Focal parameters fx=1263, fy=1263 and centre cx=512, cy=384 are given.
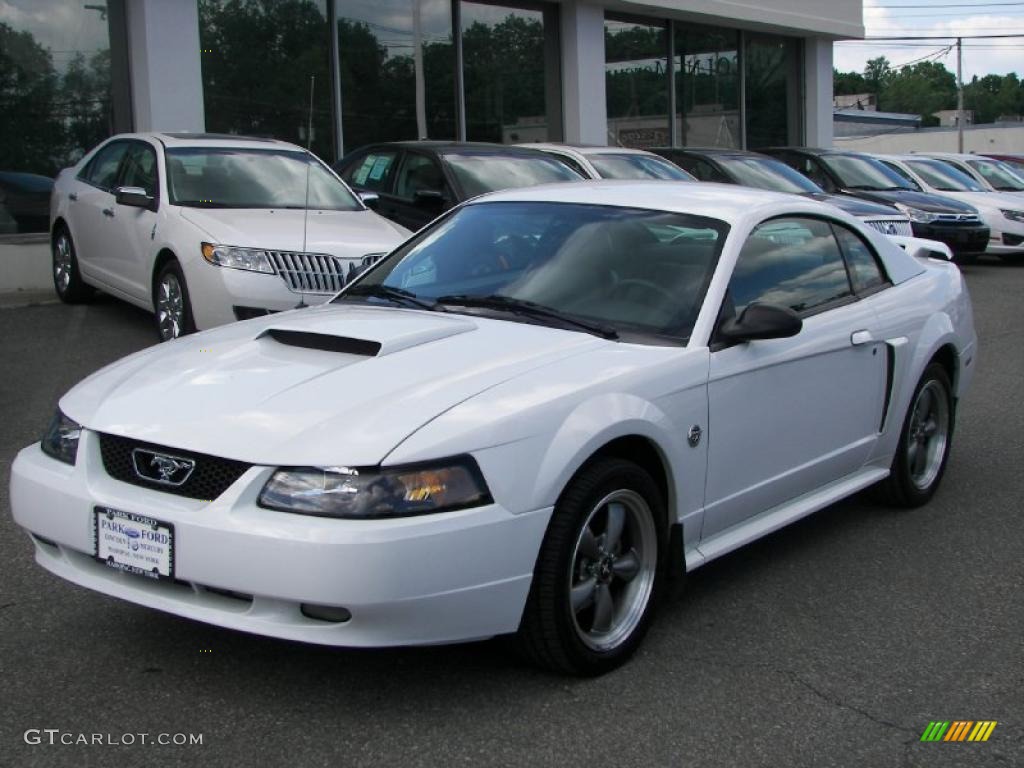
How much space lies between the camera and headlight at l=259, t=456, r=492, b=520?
132 inches

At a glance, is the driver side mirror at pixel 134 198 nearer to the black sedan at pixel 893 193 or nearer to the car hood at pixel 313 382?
the car hood at pixel 313 382

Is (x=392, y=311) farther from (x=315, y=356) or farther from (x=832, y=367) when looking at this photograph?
(x=832, y=367)

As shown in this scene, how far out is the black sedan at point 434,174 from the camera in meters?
11.0

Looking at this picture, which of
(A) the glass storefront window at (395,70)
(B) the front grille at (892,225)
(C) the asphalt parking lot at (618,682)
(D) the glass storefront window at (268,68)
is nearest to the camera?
(C) the asphalt parking lot at (618,682)

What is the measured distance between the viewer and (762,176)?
49.9 ft

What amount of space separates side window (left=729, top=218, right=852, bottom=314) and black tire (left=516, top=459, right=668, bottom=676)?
0.98 meters

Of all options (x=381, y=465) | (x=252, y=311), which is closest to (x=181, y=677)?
(x=381, y=465)

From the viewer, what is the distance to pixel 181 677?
12.4 ft

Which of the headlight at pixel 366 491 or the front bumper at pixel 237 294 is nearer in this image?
the headlight at pixel 366 491

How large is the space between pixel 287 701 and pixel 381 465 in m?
0.80

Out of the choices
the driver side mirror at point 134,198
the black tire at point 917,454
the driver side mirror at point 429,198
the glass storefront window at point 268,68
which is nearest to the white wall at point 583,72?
the glass storefront window at point 268,68

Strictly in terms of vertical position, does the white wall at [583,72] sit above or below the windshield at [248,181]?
above

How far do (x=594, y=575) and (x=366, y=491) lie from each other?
2.95 feet

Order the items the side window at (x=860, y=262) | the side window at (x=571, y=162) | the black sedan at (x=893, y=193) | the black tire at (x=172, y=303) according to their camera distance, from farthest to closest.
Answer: the black sedan at (x=893, y=193) < the side window at (x=571, y=162) < the black tire at (x=172, y=303) < the side window at (x=860, y=262)
